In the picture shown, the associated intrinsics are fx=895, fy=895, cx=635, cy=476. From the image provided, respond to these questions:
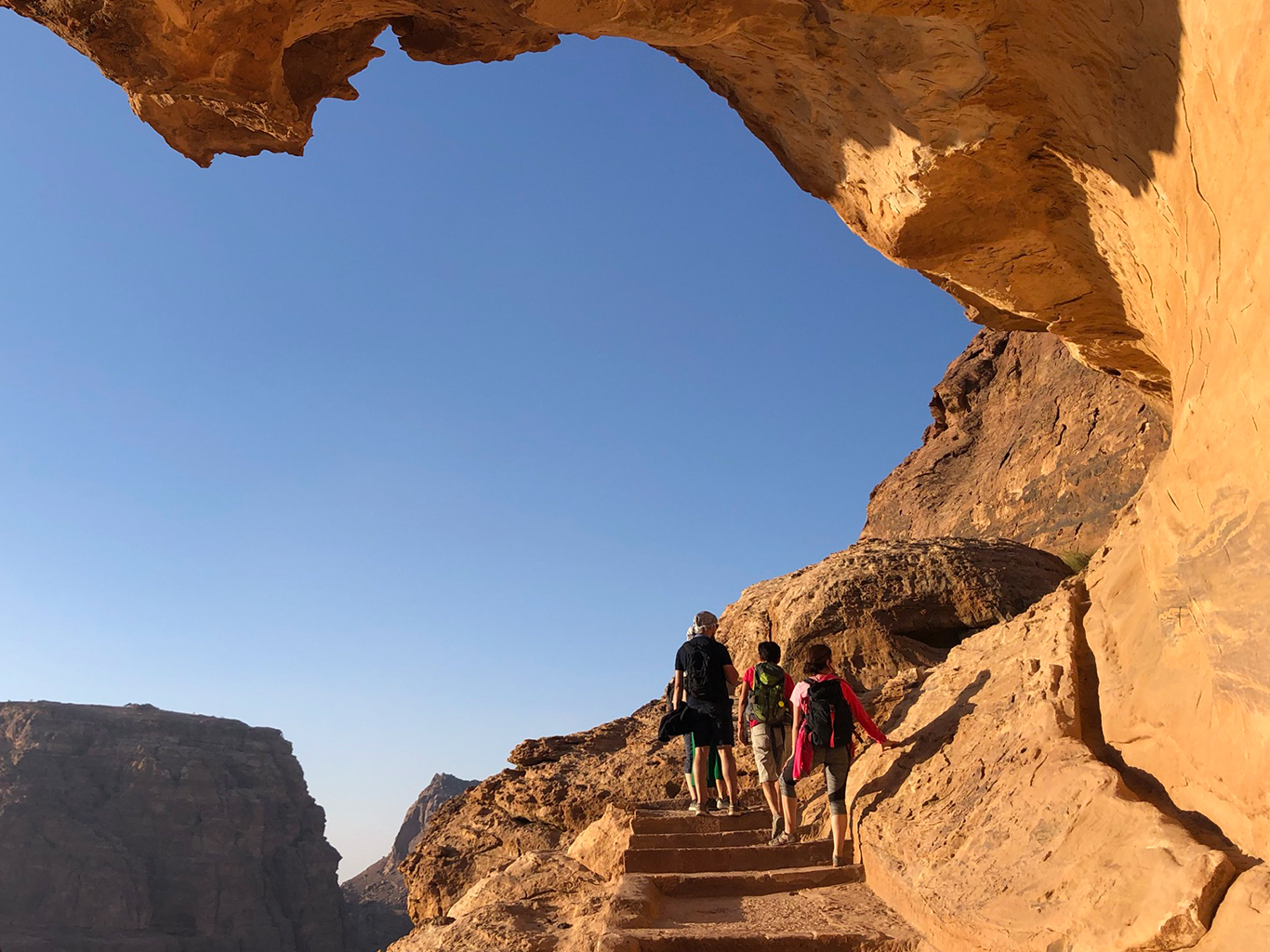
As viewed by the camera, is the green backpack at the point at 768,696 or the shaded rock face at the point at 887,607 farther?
the shaded rock face at the point at 887,607

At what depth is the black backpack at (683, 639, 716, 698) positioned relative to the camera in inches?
276

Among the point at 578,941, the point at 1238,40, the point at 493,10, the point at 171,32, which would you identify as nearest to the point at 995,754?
the point at 578,941

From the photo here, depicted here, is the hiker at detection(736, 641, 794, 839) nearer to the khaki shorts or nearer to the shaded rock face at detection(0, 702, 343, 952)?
the khaki shorts

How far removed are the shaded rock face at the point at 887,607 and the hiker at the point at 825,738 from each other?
334 cm

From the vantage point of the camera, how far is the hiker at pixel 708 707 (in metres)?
7.02

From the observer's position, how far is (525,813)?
9.66 metres

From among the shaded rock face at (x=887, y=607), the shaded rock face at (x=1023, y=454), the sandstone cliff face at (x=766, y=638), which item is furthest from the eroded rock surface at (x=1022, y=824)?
the shaded rock face at (x=1023, y=454)

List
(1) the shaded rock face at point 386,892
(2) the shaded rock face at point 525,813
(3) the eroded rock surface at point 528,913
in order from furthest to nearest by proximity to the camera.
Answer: (1) the shaded rock face at point 386,892 < (2) the shaded rock face at point 525,813 < (3) the eroded rock surface at point 528,913

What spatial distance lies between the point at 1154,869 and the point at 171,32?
224 inches

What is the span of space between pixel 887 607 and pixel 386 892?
A: 78.5 meters

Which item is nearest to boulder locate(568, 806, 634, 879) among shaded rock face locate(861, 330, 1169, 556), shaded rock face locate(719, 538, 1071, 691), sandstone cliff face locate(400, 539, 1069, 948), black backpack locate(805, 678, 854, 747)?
black backpack locate(805, 678, 854, 747)

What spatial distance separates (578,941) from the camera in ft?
16.0

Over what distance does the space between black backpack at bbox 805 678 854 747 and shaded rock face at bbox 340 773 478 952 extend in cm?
5746

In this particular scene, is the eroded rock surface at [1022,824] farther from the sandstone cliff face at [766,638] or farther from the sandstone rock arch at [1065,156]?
the sandstone cliff face at [766,638]
